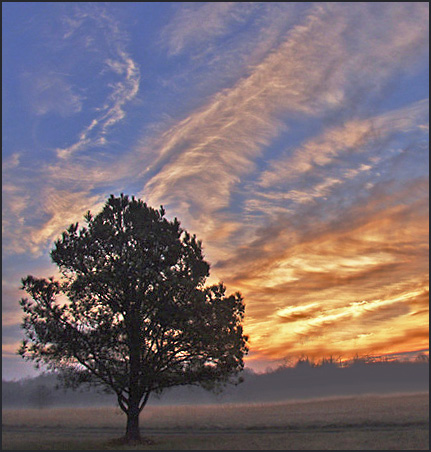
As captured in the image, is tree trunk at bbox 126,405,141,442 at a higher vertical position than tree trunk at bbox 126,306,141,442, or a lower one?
lower

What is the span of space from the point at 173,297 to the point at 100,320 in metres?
6.28

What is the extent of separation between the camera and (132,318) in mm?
35781

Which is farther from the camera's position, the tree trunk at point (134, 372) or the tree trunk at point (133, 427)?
the tree trunk at point (134, 372)

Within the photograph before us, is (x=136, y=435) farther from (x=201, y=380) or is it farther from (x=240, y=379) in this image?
(x=240, y=379)

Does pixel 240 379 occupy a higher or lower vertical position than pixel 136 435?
higher

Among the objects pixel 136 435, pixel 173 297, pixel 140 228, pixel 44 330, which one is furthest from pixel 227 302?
pixel 44 330

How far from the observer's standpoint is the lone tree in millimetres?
34969

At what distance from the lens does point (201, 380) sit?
36.7 metres

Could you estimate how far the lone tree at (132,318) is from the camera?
3497 cm

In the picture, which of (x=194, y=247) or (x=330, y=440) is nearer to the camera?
(x=330, y=440)

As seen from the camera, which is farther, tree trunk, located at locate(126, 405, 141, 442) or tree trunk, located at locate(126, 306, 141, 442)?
tree trunk, located at locate(126, 306, 141, 442)

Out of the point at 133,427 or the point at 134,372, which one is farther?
the point at 134,372

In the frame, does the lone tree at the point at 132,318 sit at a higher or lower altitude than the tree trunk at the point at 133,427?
higher

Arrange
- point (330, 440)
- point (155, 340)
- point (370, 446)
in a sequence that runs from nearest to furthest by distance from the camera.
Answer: point (370, 446), point (330, 440), point (155, 340)
